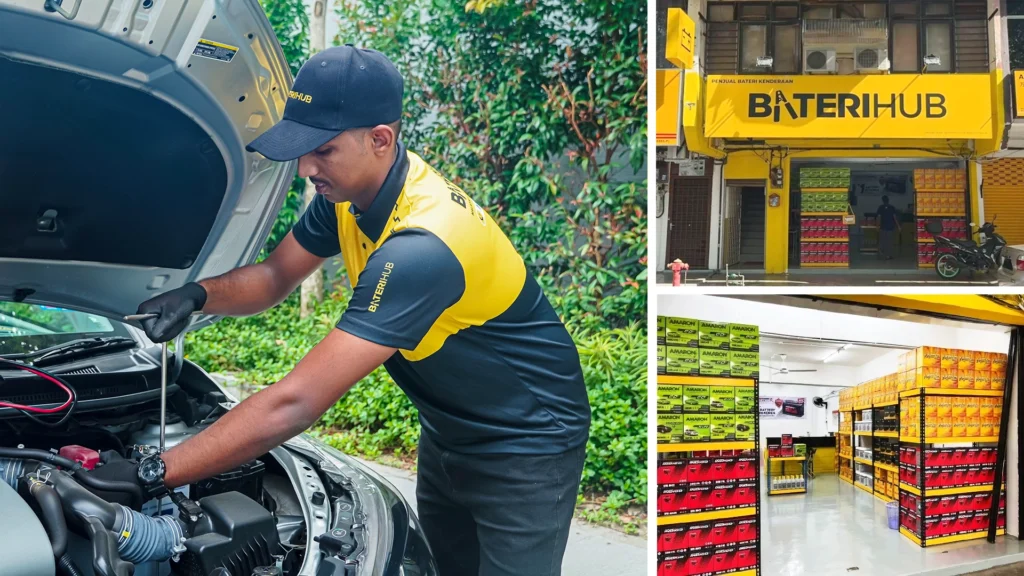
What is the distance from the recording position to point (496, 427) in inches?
63.2

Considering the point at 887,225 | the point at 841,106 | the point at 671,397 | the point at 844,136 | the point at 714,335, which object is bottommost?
the point at 671,397

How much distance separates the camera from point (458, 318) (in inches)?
59.5

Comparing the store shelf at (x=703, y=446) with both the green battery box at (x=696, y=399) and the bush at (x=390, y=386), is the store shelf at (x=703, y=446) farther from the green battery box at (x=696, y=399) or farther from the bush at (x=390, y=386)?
the bush at (x=390, y=386)

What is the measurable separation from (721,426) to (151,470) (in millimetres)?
2332

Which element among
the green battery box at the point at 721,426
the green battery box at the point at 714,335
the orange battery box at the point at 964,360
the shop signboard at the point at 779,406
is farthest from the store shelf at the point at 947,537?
the green battery box at the point at 714,335

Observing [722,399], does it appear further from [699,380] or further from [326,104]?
[326,104]

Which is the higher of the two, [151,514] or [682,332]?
[682,332]

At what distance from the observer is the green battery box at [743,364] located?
2.94m

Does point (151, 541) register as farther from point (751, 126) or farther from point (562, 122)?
point (751, 126)

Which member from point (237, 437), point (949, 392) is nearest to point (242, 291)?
point (237, 437)

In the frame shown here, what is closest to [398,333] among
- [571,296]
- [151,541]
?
[151,541]

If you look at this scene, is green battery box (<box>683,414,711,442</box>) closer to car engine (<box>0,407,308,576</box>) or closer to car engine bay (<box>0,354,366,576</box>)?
car engine bay (<box>0,354,366,576</box>)

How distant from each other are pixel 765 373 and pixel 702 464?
19.3 inches

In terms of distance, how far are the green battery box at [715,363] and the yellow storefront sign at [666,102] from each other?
8.34 feet
